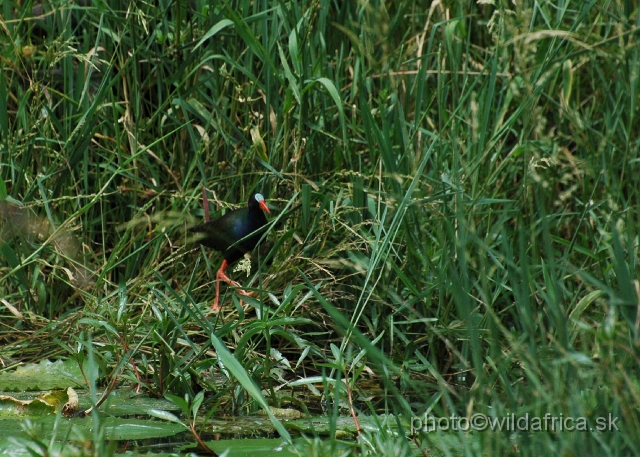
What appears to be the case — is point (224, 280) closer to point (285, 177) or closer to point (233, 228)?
point (233, 228)

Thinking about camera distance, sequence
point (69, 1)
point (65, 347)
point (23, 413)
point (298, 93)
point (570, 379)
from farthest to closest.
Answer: point (69, 1)
point (298, 93)
point (65, 347)
point (23, 413)
point (570, 379)

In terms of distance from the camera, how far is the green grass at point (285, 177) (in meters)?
2.97

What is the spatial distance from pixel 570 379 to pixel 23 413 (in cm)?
160

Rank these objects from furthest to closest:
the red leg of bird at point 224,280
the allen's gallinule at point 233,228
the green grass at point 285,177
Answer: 1. the allen's gallinule at point 233,228
2. the red leg of bird at point 224,280
3. the green grass at point 285,177

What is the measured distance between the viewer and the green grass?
2969 millimetres

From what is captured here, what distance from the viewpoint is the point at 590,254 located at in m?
3.08

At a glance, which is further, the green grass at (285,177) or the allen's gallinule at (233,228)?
the allen's gallinule at (233,228)

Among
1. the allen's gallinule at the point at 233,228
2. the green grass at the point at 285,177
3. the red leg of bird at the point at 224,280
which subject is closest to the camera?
the green grass at the point at 285,177

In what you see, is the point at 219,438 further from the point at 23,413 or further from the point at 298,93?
the point at 298,93

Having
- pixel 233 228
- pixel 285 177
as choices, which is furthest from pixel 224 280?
pixel 285 177

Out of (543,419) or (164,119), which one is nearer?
(543,419)

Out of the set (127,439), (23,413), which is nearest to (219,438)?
(127,439)

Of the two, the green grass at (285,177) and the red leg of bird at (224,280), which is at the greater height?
the green grass at (285,177)

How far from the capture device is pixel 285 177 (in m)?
3.71
